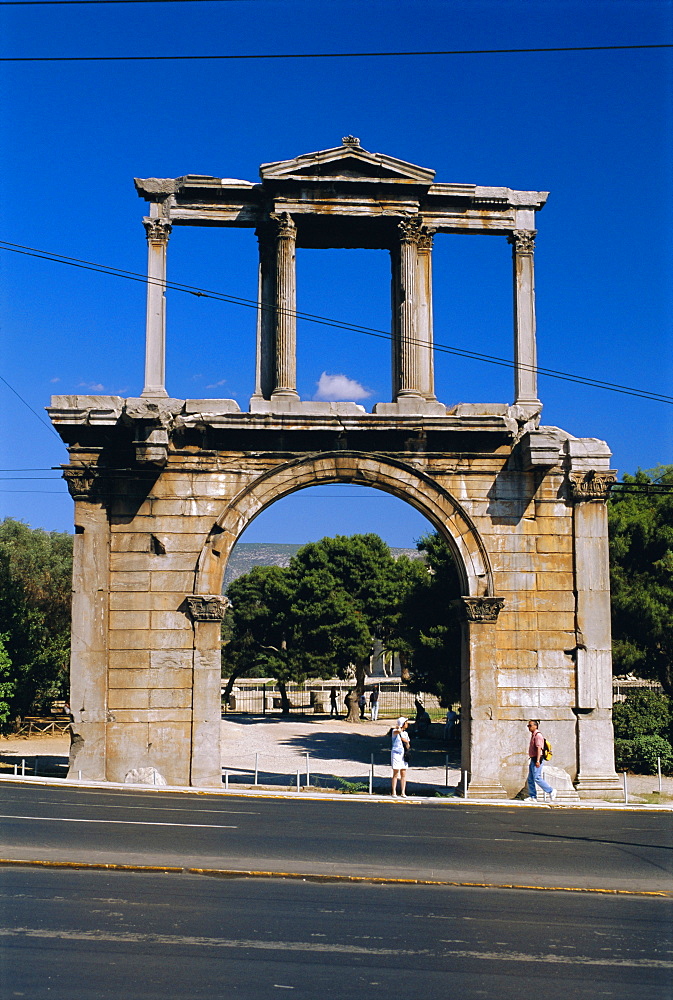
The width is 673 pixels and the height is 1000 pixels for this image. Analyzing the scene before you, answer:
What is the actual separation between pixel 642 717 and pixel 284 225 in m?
13.3

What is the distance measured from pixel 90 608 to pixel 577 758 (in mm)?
9234

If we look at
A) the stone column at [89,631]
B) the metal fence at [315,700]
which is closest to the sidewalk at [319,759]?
the stone column at [89,631]

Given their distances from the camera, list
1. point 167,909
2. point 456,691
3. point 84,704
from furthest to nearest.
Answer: point 456,691, point 84,704, point 167,909

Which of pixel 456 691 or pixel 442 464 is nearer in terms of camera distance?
pixel 442 464

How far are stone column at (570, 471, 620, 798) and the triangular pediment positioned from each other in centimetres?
656

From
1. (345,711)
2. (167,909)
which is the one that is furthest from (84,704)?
(345,711)

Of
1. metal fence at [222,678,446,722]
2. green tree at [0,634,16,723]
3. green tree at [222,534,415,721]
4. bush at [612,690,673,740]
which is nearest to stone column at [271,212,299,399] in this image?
green tree at [0,634,16,723]

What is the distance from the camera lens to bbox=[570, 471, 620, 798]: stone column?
1830 centimetres

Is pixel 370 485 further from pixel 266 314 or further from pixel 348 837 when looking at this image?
pixel 348 837

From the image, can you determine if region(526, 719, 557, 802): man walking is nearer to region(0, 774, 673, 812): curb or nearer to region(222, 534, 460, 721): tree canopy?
region(0, 774, 673, 812): curb

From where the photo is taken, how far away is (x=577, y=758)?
60.1ft

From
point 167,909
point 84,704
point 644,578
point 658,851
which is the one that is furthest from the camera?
point 644,578

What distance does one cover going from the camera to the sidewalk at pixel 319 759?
19.5 m

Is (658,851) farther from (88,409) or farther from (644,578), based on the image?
(644,578)
